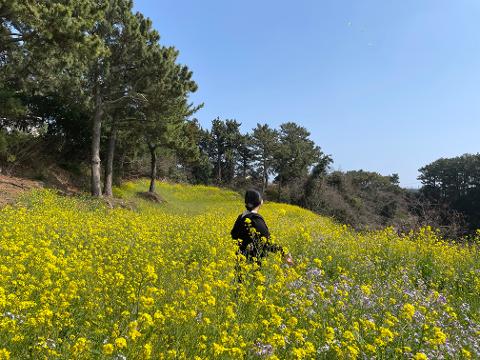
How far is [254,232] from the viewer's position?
500cm

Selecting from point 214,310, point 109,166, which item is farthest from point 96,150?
point 214,310

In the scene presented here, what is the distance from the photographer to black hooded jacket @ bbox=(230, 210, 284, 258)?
197 inches

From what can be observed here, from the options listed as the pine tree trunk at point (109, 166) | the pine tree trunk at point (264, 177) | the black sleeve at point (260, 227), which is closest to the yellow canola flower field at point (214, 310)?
the black sleeve at point (260, 227)

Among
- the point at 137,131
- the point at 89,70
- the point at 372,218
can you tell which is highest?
the point at 89,70

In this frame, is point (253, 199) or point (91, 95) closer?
point (253, 199)

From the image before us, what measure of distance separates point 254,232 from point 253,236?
0.18 ft

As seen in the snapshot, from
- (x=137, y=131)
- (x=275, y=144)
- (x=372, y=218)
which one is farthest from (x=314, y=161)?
(x=137, y=131)

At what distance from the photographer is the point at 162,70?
705 inches

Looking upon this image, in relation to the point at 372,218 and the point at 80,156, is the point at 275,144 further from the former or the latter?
the point at 80,156

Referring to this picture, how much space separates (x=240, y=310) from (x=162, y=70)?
15.8m

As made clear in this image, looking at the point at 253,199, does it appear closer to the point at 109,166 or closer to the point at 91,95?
the point at 91,95

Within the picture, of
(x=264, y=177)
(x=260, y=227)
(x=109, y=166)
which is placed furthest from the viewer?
(x=264, y=177)

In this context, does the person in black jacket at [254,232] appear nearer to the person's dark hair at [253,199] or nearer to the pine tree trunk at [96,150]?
the person's dark hair at [253,199]

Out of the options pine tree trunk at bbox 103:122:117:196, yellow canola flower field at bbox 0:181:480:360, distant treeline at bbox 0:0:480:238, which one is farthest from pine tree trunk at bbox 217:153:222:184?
yellow canola flower field at bbox 0:181:480:360
